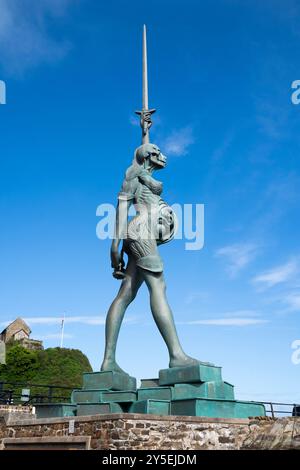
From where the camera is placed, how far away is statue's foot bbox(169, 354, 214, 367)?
370 inches

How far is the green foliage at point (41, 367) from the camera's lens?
51531 mm

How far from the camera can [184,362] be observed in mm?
9523

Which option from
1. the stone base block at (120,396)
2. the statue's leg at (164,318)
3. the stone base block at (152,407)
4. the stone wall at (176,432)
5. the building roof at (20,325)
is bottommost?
the stone wall at (176,432)

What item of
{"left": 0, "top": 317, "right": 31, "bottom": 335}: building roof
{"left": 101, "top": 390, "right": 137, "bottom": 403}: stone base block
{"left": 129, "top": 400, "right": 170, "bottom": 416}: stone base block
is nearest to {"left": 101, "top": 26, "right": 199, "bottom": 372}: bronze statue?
{"left": 101, "top": 390, "right": 137, "bottom": 403}: stone base block

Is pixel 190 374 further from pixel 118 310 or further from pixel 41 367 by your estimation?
pixel 41 367

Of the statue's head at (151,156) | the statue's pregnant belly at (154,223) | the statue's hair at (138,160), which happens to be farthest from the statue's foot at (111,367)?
the statue's head at (151,156)

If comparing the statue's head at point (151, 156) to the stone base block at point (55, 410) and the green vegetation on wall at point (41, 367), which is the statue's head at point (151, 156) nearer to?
the stone base block at point (55, 410)

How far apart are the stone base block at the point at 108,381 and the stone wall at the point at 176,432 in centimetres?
81

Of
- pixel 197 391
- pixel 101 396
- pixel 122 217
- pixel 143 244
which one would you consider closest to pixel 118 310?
pixel 143 244

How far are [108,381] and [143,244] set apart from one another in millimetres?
2529

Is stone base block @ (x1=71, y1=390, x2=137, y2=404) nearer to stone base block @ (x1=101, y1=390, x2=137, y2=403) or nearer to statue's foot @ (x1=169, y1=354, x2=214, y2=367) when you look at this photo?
stone base block @ (x1=101, y1=390, x2=137, y2=403)
